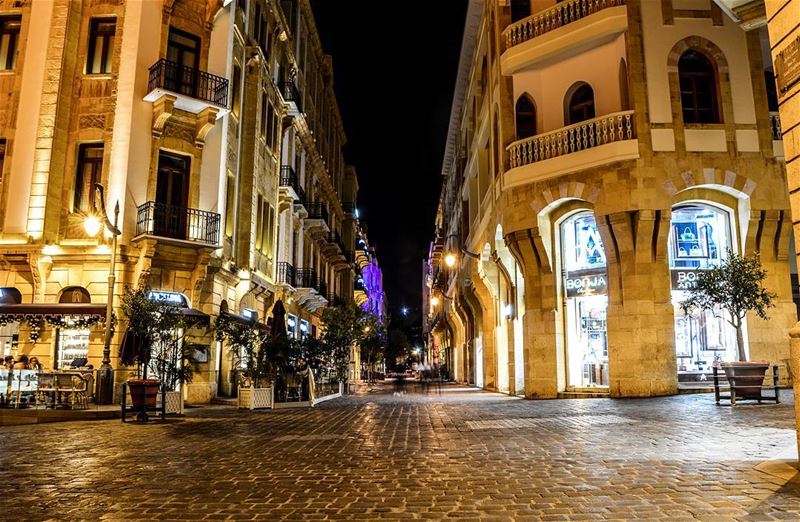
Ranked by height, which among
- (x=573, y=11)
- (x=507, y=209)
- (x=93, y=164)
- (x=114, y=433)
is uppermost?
(x=573, y=11)

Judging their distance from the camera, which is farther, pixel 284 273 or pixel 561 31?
pixel 284 273

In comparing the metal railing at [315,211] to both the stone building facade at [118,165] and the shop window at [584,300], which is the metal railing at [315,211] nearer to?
the stone building facade at [118,165]

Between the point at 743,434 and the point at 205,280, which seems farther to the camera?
the point at 205,280

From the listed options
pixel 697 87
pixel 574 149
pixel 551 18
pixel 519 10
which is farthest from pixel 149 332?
pixel 697 87

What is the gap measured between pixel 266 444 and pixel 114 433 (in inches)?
147

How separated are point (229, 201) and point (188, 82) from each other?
4.65 meters

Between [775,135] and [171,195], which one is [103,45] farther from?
[775,135]

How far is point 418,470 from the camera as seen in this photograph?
693 cm

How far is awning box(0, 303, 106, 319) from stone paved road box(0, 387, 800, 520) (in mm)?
5973

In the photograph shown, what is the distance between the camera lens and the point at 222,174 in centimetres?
2198

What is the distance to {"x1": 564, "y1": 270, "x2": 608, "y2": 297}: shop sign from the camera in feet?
61.1

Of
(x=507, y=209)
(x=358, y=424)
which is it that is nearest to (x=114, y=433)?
(x=358, y=424)

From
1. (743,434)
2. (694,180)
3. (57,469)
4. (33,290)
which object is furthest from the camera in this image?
(33,290)

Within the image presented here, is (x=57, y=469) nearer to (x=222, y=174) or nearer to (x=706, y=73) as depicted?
(x=222, y=174)
